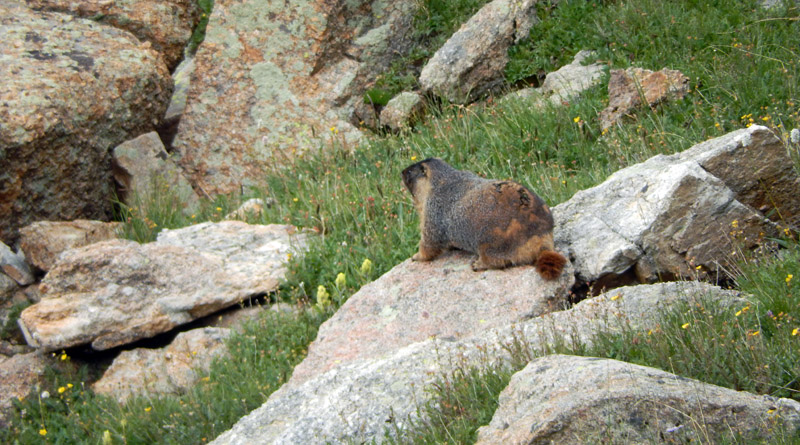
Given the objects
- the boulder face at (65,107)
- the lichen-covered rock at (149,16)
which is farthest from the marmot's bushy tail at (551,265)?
the lichen-covered rock at (149,16)

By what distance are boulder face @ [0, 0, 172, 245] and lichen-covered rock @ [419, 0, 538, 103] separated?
12.4 feet

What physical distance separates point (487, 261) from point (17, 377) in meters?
4.79

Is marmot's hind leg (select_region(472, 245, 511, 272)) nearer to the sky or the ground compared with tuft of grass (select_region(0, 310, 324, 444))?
nearer to the sky

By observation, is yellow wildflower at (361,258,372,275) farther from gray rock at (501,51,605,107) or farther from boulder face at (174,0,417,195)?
boulder face at (174,0,417,195)

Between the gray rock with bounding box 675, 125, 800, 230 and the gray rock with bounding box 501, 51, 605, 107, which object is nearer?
the gray rock with bounding box 675, 125, 800, 230

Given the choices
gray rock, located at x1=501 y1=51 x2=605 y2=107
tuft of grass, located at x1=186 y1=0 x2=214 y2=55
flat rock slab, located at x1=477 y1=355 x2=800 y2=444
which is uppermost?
tuft of grass, located at x1=186 y1=0 x2=214 y2=55

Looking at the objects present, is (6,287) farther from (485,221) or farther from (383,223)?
(485,221)

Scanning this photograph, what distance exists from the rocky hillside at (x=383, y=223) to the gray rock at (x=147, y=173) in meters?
0.05

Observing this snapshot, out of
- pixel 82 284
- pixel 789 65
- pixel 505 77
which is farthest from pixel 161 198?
pixel 789 65

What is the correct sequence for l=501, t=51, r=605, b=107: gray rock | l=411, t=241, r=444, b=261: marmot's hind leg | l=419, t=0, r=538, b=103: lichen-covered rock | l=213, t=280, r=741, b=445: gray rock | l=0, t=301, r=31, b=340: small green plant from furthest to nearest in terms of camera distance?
l=419, t=0, r=538, b=103: lichen-covered rock, l=501, t=51, r=605, b=107: gray rock, l=0, t=301, r=31, b=340: small green plant, l=411, t=241, r=444, b=261: marmot's hind leg, l=213, t=280, r=741, b=445: gray rock

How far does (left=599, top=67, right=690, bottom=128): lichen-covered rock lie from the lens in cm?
918

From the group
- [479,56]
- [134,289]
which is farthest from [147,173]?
[479,56]

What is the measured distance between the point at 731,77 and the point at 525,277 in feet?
14.2

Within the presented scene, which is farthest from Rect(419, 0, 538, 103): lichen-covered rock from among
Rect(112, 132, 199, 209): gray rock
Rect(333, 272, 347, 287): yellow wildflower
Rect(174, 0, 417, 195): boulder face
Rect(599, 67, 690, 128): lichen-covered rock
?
Rect(333, 272, 347, 287): yellow wildflower
